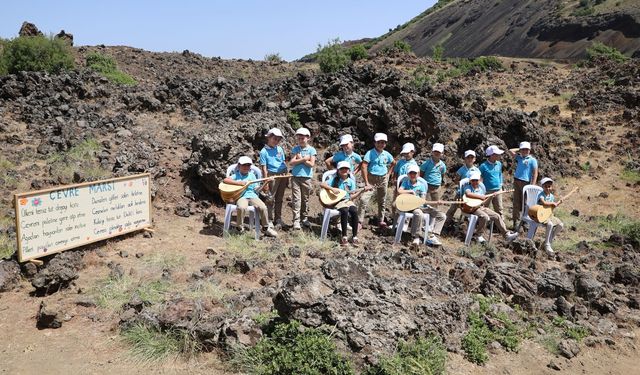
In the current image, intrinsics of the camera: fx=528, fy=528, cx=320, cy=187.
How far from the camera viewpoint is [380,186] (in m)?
9.09

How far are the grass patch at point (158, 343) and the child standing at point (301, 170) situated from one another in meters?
3.84

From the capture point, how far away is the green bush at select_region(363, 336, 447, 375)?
4355mm

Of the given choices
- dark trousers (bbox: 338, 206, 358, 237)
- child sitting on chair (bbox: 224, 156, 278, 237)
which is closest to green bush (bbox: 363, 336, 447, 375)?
dark trousers (bbox: 338, 206, 358, 237)

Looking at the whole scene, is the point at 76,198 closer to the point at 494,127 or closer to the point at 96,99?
the point at 96,99

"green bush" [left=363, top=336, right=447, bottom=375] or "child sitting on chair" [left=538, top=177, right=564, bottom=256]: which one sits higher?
"child sitting on chair" [left=538, top=177, right=564, bottom=256]

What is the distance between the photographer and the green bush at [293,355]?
4340mm

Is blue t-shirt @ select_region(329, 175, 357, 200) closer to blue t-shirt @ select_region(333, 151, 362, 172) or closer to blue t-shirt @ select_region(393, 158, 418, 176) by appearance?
blue t-shirt @ select_region(333, 151, 362, 172)

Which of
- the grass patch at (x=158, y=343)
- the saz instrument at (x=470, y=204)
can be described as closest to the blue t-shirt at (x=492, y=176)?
the saz instrument at (x=470, y=204)

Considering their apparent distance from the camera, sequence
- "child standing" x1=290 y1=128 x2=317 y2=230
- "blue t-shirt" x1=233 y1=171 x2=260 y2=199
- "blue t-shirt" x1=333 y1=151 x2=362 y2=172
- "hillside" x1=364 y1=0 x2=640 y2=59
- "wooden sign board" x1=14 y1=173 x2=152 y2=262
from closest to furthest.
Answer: "wooden sign board" x1=14 y1=173 x2=152 y2=262 → "blue t-shirt" x1=233 y1=171 x2=260 y2=199 → "child standing" x1=290 y1=128 x2=317 y2=230 → "blue t-shirt" x1=333 y1=151 x2=362 y2=172 → "hillside" x1=364 y1=0 x2=640 y2=59

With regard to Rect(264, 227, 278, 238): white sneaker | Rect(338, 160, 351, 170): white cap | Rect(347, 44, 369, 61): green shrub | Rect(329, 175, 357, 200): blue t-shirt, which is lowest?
Rect(264, 227, 278, 238): white sneaker

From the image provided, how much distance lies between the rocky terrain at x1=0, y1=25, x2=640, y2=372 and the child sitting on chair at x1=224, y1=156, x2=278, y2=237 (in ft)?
1.05

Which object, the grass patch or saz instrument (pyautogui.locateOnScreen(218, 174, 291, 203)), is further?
saz instrument (pyautogui.locateOnScreen(218, 174, 291, 203))

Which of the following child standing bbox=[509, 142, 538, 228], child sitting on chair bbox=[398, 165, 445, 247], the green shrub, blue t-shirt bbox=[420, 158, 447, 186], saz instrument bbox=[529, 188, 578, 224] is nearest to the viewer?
child sitting on chair bbox=[398, 165, 445, 247]

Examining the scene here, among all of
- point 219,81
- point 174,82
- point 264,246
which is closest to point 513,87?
point 219,81
